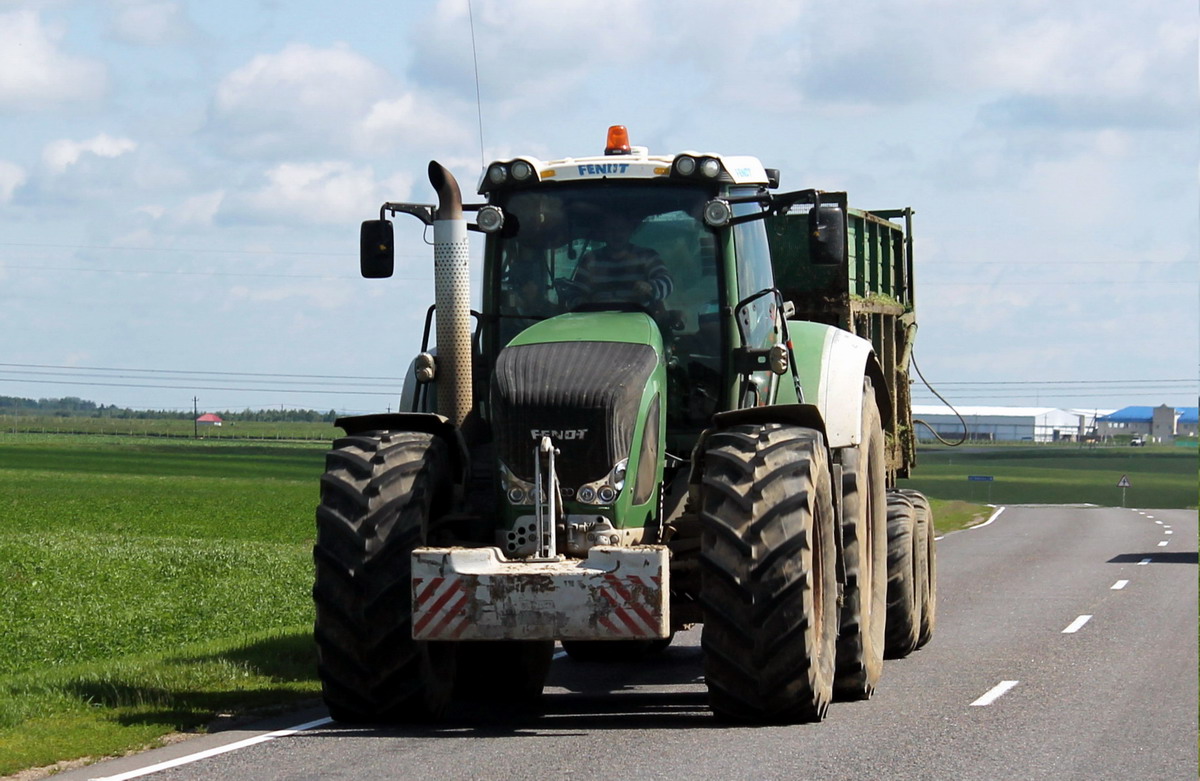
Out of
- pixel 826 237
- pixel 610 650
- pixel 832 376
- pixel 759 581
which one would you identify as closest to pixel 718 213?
pixel 826 237

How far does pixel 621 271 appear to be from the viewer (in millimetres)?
11508

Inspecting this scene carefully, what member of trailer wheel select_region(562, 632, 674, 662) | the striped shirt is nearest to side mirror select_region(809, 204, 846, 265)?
the striped shirt

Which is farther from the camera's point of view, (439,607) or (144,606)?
(144,606)

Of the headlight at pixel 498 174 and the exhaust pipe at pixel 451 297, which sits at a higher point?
the headlight at pixel 498 174

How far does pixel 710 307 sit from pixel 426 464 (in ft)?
6.80

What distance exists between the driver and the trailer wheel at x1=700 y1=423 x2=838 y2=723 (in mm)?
1425

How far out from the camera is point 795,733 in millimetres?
10367

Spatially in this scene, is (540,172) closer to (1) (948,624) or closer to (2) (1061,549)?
(1) (948,624)

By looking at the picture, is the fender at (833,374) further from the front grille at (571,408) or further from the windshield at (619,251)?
the front grille at (571,408)

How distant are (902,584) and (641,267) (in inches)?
209

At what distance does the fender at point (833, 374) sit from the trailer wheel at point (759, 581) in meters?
2.27

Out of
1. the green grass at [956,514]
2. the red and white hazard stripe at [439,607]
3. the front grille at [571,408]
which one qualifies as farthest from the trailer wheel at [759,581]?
the green grass at [956,514]

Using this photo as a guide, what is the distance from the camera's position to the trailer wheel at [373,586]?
33.9ft

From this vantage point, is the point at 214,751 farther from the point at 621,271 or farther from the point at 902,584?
the point at 902,584
